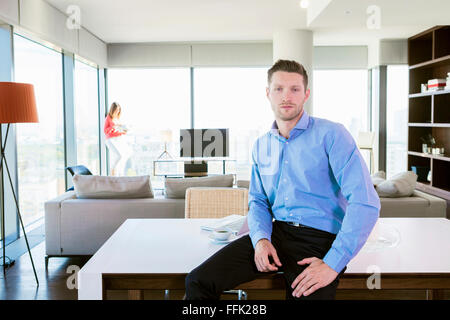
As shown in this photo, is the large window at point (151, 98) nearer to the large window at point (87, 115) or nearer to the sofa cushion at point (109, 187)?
Result: the large window at point (87, 115)

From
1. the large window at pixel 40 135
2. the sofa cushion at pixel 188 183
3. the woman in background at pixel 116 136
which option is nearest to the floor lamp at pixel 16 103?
the sofa cushion at pixel 188 183

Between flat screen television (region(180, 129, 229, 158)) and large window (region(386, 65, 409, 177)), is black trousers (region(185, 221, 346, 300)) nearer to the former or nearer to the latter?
flat screen television (region(180, 129, 229, 158))

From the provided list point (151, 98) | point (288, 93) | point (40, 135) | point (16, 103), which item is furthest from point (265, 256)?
point (151, 98)

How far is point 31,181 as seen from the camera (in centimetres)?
500

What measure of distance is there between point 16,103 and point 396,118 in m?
7.08

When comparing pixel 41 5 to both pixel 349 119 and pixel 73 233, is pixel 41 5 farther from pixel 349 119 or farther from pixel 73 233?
pixel 349 119

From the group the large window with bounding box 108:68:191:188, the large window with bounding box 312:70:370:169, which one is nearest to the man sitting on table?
the large window with bounding box 108:68:191:188

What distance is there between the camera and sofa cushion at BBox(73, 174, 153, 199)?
3572mm

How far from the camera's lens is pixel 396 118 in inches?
323

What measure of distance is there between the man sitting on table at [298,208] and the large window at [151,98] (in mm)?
6826

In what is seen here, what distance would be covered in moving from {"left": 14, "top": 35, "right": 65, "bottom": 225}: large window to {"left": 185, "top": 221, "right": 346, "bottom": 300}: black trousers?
3931 millimetres

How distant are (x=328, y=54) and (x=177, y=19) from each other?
337 cm

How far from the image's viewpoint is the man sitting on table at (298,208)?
4.32 feet
